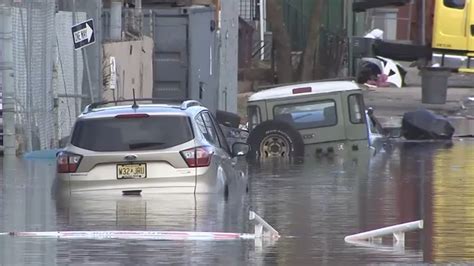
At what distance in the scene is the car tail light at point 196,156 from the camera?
15727mm

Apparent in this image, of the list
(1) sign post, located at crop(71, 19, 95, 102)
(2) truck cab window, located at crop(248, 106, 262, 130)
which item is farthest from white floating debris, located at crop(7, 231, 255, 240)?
(2) truck cab window, located at crop(248, 106, 262, 130)

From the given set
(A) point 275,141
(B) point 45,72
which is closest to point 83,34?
(B) point 45,72

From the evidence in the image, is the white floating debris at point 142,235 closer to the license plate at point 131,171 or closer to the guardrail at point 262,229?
the guardrail at point 262,229

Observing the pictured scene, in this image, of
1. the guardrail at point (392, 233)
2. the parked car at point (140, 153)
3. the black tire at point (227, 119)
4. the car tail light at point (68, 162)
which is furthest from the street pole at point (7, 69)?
the guardrail at point (392, 233)

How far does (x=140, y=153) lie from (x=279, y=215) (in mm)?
1770

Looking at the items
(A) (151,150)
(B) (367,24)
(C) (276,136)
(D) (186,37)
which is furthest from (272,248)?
(B) (367,24)

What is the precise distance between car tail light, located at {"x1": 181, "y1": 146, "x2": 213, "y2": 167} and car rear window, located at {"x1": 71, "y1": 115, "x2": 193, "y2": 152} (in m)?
0.14

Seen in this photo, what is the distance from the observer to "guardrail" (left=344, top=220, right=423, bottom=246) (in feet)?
40.6

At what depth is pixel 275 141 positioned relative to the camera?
24609mm

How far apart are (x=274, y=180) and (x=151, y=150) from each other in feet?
16.2

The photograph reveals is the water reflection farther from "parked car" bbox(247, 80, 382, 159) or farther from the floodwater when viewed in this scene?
"parked car" bbox(247, 80, 382, 159)

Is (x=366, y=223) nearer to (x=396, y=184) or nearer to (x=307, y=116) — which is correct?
(x=396, y=184)

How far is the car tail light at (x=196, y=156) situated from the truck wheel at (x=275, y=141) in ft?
28.2

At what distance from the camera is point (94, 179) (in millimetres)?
16016
